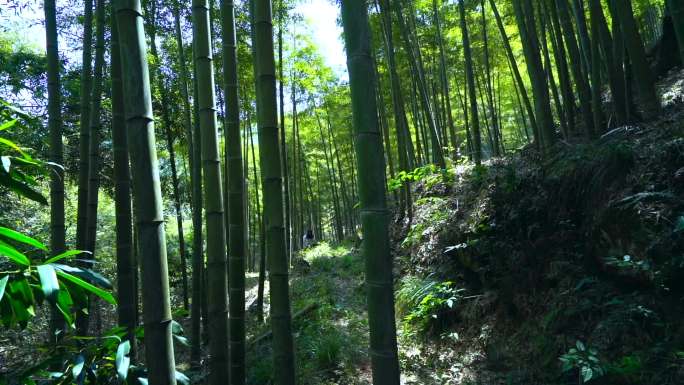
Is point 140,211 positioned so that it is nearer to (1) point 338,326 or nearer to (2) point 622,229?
(2) point 622,229

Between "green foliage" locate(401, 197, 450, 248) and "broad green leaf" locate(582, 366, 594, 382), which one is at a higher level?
"green foliage" locate(401, 197, 450, 248)

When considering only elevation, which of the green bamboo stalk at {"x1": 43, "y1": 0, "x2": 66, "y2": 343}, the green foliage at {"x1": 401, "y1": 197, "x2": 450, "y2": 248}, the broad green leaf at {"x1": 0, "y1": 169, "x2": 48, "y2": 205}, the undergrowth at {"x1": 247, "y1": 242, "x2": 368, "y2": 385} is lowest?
the undergrowth at {"x1": 247, "y1": 242, "x2": 368, "y2": 385}

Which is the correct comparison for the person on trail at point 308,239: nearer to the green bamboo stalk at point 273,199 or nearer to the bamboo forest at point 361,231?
the bamboo forest at point 361,231

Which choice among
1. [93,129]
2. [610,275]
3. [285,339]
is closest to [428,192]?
[610,275]

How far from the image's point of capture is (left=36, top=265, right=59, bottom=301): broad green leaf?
100 centimetres

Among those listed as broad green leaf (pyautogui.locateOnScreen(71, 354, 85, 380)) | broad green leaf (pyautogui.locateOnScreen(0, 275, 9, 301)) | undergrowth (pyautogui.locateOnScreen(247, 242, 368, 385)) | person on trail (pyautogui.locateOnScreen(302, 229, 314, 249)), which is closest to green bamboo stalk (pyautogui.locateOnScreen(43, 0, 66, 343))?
undergrowth (pyautogui.locateOnScreen(247, 242, 368, 385))

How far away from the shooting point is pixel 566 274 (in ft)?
11.5

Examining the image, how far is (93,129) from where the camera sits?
3.58 metres

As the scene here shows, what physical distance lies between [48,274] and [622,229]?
3463 millimetres

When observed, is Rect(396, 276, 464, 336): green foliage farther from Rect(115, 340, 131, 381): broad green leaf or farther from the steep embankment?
Rect(115, 340, 131, 381): broad green leaf

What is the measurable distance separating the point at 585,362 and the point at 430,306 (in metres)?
1.88

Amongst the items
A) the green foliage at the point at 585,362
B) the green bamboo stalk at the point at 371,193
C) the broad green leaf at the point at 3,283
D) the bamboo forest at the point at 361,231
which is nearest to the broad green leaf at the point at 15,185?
the bamboo forest at the point at 361,231

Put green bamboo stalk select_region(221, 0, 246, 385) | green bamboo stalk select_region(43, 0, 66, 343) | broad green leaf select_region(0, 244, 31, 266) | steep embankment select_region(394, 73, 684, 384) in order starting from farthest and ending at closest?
green bamboo stalk select_region(43, 0, 66, 343)
steep embankment select_region(394, 73, 684, 384)
green bamboo stalk select_region(221, 0, 246, 385)
broad green leaf select_region(0, 244, 31, 266)

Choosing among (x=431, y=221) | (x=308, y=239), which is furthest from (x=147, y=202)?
(x=308, y=239)
